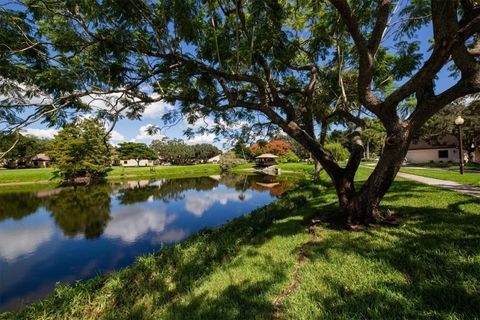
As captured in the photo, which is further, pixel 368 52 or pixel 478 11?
pixel 368 52

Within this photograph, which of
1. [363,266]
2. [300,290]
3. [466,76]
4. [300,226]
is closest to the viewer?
[300,290]

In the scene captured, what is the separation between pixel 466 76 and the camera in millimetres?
3826

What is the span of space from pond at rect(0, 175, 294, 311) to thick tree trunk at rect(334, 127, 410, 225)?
25.2 ft

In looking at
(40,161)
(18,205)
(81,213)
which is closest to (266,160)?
(81,213)

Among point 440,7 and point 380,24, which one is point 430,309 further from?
point 380,24

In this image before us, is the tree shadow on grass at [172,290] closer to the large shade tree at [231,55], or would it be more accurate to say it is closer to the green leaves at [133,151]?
the large shade tree at [231,55]

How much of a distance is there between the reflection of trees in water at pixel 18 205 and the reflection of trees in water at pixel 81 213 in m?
1.03

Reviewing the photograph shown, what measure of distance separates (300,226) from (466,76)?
15.0 feet

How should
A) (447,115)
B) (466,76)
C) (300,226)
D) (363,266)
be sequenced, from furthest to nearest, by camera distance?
(447,115), (300,226), (466,76), (363,266)

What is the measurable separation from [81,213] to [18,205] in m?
8.28

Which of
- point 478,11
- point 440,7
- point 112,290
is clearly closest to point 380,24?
point 440,7

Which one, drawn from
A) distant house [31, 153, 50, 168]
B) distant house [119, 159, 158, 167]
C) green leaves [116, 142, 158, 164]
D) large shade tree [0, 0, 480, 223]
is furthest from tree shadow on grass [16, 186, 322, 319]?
distant house [31, 153, 50, 168]

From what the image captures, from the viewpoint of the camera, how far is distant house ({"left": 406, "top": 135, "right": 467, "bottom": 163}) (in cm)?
3130

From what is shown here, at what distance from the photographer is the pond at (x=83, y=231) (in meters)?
8.09
